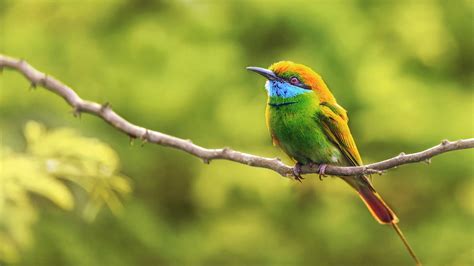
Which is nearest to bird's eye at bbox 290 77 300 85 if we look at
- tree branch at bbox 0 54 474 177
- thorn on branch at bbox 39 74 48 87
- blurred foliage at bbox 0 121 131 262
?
blurred foliage at bbox 0 121 131 262

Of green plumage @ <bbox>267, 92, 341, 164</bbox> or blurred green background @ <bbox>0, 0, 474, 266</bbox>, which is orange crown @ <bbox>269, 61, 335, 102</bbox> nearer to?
green plumage @ <bbox>267, 92, 341, 164</bbox>

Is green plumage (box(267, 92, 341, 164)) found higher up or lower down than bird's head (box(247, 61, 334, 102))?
lower down

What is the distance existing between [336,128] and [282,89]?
197 millimetres

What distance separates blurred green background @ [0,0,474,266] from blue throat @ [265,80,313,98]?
1.51 meters

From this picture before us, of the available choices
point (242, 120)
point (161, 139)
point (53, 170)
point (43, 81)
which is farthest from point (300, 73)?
point (242, 120)

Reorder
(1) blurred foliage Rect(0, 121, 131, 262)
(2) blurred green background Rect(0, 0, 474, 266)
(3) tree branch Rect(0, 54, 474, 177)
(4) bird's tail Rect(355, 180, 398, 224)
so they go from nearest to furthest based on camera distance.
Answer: (3) tree branch Rect(0, 54, 474, 177), (4) bird's tail Rect(355, 180, 398, 224), (1) blurred foliage Rect(0, 121, 131, 262), (2) blurred green background Rect(0, 0, 474, 266)

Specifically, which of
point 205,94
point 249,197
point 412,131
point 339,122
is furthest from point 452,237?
point 339,122

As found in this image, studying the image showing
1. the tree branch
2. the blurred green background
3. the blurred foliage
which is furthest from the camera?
the blurred green background

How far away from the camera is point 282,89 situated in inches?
94.8

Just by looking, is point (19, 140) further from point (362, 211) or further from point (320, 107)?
point (362, 211)

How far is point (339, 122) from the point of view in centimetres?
242

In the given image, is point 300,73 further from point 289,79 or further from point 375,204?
point 375,204

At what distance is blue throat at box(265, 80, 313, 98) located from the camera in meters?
2.39

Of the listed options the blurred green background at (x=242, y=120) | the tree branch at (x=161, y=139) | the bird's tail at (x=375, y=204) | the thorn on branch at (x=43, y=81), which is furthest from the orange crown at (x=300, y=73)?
the blurred green background at (x=242, y=120)
